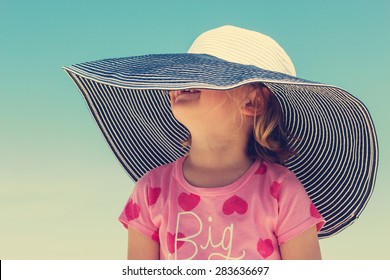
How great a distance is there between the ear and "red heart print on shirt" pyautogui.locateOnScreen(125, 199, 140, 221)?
1.12 ft

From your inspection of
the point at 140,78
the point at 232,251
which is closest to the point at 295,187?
the point at 232,251

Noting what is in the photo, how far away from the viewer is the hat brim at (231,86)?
44.1 inches

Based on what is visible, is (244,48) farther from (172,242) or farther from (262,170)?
(172,242)

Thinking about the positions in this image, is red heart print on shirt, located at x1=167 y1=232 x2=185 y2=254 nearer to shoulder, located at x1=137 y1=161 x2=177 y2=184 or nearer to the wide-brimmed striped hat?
shoulder, located at x1=137 y1=161 x2=177 y2=184

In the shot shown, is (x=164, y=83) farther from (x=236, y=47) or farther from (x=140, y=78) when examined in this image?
(x=236, y=47)

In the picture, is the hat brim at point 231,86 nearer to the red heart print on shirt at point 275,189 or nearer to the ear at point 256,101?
the ear at point 256,101

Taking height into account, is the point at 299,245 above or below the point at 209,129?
below

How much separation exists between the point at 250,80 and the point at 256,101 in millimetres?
350

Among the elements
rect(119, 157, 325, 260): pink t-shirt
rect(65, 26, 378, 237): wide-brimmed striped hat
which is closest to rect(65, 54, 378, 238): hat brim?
rect(65, 26, 378, 237): wide-brimmed striped hat

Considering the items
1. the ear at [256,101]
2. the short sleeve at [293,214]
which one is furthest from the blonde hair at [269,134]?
the short sleeve at [293,214]

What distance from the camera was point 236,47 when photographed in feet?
4.27

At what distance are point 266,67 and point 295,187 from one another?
276 mm

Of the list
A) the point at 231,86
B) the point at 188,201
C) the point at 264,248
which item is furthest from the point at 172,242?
the point at 231,86

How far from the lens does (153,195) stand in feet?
4.57
